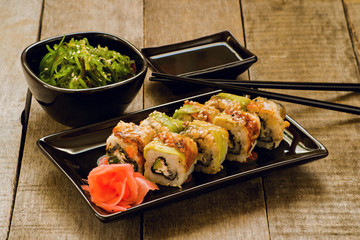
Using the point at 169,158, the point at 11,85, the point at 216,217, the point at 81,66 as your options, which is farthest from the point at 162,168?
the point at 11,85

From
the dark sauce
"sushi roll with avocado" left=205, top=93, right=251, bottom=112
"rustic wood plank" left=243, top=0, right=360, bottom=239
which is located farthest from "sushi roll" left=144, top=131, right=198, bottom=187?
the dark sauce

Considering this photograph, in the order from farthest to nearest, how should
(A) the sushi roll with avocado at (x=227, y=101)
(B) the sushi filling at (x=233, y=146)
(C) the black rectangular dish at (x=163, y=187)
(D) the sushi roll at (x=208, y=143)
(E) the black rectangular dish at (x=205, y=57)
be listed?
(E) the black rectangular dish at (x=205, y=57) < (A) the sushi roll with avocado at (x=227, y=101) < (B) the sushi filling at (x=233, y=146) < (D) the sushi roll at (x=208, y=143) < (C) the black rectangular dish at (x=163, y=187)

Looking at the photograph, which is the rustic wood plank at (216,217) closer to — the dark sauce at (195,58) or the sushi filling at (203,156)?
the sushi filling at (203,156)

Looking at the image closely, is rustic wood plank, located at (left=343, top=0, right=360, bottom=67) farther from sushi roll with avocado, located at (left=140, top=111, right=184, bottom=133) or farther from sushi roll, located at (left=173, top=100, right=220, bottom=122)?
sushi roll with avocado, located at (left=140, top=111, right=184, bottom=133)

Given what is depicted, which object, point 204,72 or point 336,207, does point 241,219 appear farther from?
point 204,72

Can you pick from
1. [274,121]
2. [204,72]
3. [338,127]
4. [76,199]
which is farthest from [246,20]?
[76,199]

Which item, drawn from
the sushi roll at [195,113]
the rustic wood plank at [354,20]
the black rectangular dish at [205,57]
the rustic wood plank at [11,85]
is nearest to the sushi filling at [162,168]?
the sushi roll at [195,113]
